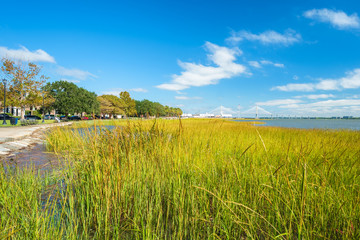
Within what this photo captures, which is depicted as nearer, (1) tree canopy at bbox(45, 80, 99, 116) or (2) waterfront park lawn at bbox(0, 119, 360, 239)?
(2) waterfront park lawn at bbox(0, 119, 360, 239)

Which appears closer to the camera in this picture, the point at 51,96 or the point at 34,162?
the point at 34,162

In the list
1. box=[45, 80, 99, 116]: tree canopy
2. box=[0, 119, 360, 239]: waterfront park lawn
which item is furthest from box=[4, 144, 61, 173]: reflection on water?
box=[45, 80, 99, 116]: tree canopy

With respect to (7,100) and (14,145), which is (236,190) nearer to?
(14,145)

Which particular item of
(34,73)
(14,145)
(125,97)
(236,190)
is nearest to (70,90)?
(34,73)

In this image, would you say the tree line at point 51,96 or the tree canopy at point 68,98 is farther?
the tree canopy at point 68,98

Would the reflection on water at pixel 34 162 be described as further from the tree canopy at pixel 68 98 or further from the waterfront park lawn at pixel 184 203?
the tree canopy at pixel 68 98

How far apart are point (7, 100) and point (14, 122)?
14.7m

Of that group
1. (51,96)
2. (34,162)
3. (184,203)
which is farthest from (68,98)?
(184,203)

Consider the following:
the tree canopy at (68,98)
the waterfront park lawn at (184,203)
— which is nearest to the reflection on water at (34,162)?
the waterfront park lawn at (184,203)

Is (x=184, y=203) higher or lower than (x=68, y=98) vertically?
lower

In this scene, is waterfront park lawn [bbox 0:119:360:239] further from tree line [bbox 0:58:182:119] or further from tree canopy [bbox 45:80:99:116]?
tree canopy [bbox 45:80:99:116]

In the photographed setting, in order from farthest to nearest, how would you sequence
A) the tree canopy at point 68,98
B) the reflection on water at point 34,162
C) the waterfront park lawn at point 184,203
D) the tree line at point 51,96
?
1. the tree canopy at point 68,98
2. the tree line at point 51,96
3. the reflection on water at point 34,162
4. the waterfront park lawn at point 184,203

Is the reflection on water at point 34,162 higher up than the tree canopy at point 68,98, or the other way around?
the tree canopy at point 68,98

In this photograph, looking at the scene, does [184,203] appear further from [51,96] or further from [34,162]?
[51,96]
